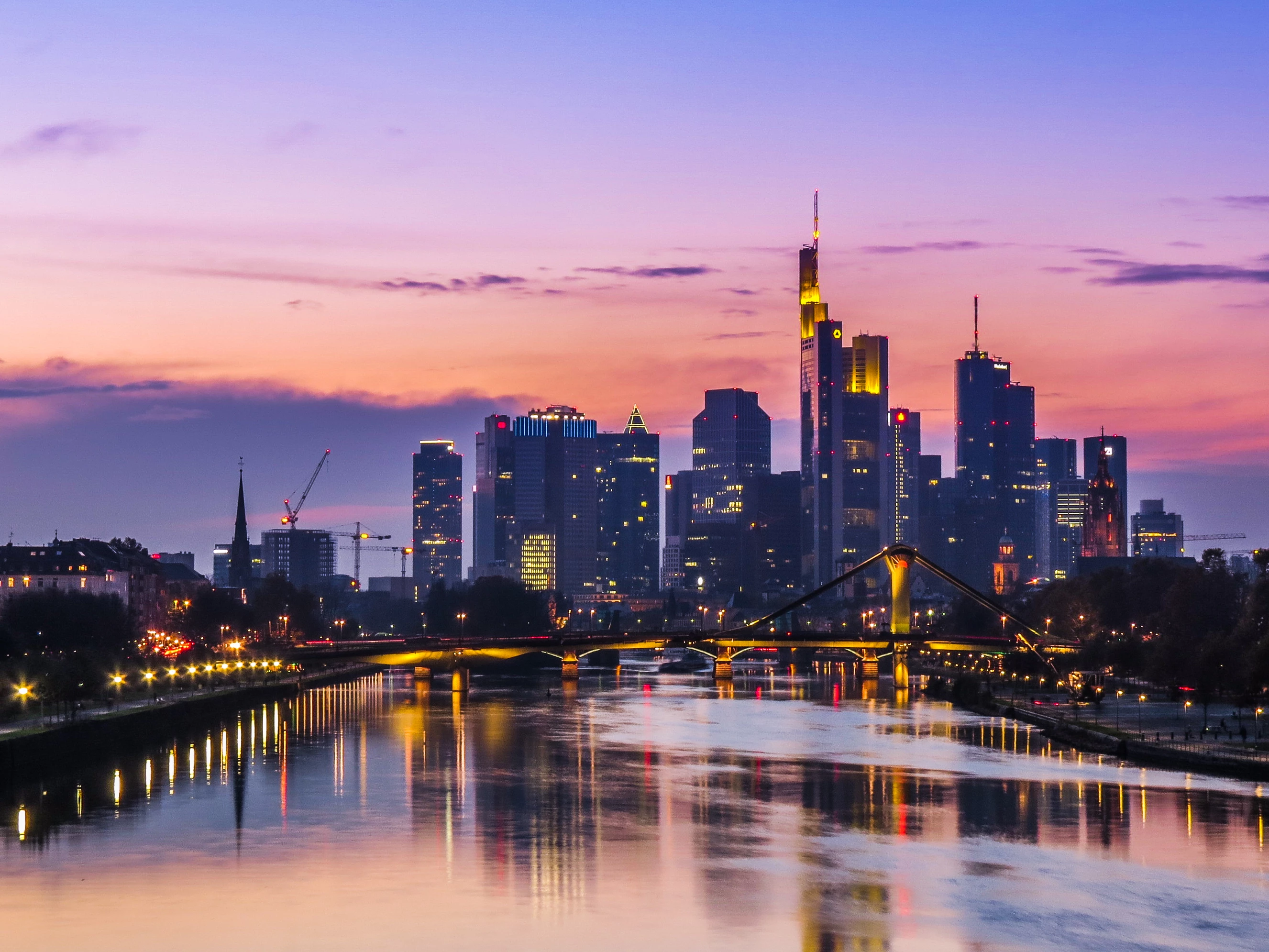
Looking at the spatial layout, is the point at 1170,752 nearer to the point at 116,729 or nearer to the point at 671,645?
the point at 116,729

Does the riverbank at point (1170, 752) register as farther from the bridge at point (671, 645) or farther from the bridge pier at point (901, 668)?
the bridge at point (671, 645)

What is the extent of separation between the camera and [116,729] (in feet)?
290

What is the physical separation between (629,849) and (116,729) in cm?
4301

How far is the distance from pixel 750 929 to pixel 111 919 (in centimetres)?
1552

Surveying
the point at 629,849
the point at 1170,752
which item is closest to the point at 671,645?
the point at 1170,752

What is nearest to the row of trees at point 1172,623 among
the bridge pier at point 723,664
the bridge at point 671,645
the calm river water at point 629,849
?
the bridge at point 671,645

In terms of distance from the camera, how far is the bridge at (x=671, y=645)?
158 metres

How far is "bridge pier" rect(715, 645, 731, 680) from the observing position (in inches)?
7072

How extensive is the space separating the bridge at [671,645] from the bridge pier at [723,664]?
0.10m

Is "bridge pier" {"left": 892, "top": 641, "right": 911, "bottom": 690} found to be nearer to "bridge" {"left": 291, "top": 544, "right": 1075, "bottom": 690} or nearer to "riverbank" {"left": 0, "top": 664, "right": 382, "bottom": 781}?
"bridge" {"left": 291, "top": 544, "right": 1075, "bottom": 690}

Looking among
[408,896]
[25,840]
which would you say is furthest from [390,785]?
[408,896]

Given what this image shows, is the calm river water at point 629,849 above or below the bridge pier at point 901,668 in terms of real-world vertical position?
→ above

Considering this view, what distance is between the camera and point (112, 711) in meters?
95.9

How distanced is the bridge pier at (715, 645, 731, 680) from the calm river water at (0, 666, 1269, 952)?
278 feet
